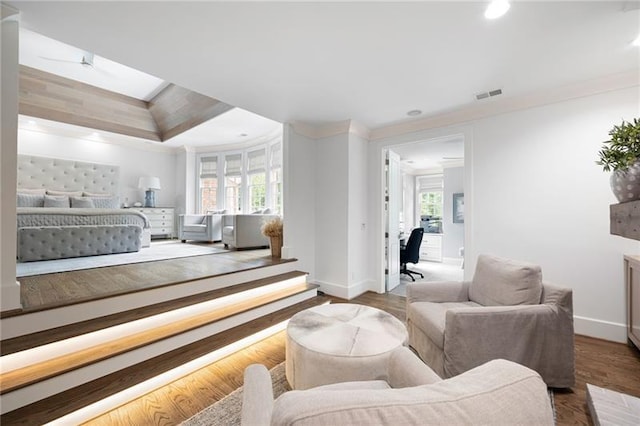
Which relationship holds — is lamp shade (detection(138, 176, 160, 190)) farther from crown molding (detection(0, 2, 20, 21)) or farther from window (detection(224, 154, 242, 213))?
crown molding (detection(0, 2, 20, 21))

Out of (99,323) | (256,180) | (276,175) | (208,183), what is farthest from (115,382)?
(208,183)

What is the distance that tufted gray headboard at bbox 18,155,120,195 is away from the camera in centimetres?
508

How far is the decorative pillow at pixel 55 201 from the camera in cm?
493

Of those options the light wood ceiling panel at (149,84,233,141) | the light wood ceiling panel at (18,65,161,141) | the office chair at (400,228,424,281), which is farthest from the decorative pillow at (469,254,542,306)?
the light wood ceiling panel at (18,65,161,141)

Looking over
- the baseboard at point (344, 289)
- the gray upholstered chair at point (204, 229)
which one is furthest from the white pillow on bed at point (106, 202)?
the baseboard at point (344, 289)

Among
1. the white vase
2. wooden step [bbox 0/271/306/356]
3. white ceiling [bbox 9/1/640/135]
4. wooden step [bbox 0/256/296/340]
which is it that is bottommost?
wooden step [bbox 0/271/306/356]

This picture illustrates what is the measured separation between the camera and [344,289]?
369 centimetres

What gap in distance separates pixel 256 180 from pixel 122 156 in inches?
134

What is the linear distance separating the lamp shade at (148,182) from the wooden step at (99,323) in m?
5.16

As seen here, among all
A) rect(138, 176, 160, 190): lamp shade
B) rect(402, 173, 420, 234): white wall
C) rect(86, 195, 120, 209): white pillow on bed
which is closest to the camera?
rect(86, 195, 120, 209): white pillow on bed

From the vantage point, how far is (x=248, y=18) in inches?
70.2

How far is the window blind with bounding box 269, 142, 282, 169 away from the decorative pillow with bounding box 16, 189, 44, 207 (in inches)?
175

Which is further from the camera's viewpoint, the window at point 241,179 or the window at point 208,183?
the window at point 208,183

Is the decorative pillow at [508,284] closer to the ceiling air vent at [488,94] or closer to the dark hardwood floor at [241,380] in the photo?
the dark hardwood floor at [241,380]
